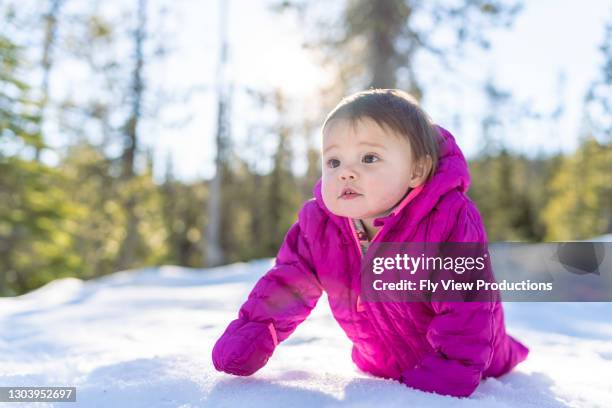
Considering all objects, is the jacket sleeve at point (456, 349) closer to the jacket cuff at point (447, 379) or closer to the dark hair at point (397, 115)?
the jacket cuff at point (447, 379)

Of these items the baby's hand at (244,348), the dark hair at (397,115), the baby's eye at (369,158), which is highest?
the dark hair at (397,115)

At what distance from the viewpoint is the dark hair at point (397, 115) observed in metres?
1.37

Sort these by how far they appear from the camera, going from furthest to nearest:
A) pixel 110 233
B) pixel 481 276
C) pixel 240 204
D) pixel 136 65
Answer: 1. pixel 240 204
2. pixel 110 233
3. pixel 136 65
4. pixel 481 276

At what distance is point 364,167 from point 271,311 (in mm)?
477

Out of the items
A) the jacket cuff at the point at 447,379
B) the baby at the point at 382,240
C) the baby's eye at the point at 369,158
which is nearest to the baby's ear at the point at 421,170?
the baby at the point at 382,240

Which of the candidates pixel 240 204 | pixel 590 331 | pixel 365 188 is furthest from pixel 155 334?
pixel 240 204

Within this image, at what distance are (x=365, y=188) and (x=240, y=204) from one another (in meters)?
21.5

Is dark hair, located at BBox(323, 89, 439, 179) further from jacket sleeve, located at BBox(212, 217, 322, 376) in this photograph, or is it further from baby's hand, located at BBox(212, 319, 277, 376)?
baby's hand, located at BBox(212, 319, 277, 376)

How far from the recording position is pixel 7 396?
128 cm

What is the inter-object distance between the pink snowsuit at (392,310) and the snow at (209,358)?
0.07 m

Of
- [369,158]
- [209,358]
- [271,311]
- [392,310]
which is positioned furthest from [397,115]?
[209,358]

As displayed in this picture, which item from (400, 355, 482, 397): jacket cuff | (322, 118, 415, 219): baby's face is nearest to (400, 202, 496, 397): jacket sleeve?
(400, 355, 482, 397): jacket cuff

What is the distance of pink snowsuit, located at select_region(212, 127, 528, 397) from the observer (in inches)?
51.3

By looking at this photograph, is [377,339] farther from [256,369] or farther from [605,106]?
[605,106]
